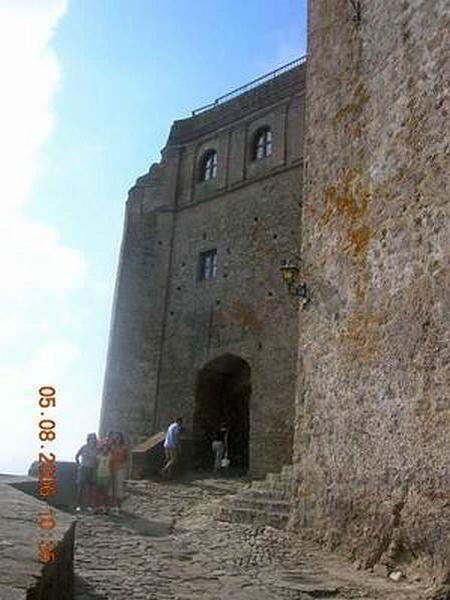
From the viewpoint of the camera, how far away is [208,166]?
21.6 meters

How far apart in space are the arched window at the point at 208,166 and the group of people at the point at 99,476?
1214 centimetres

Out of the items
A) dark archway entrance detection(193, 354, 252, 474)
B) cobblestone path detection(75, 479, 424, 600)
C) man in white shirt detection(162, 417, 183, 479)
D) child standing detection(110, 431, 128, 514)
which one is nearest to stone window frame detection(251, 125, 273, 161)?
dark archway entrance detection(193, 354, 252, 474)

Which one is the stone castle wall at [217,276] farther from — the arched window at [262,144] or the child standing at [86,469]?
the child standing at [86,469]

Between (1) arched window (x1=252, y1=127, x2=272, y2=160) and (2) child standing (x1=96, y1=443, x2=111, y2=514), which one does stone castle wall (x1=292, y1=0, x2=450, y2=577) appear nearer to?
(2) child standing (x1=96, y1=443, x2=111, y2=514)

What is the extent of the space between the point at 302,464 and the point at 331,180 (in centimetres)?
373

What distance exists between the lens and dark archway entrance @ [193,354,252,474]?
18641 mm

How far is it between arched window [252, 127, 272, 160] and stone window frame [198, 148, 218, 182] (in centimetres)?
156

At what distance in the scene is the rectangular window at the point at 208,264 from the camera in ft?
65.0

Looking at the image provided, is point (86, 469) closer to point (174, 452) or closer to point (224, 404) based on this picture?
point (174, 452)

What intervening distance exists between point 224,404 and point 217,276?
365 cm

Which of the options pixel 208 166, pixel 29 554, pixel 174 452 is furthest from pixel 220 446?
pixel 29 554

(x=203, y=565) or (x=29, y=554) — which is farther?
(x=203, y=565)

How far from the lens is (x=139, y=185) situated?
2258 centimetres

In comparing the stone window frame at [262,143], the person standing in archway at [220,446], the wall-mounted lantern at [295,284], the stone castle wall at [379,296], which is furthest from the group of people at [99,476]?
the stone window frame at [262,143]
